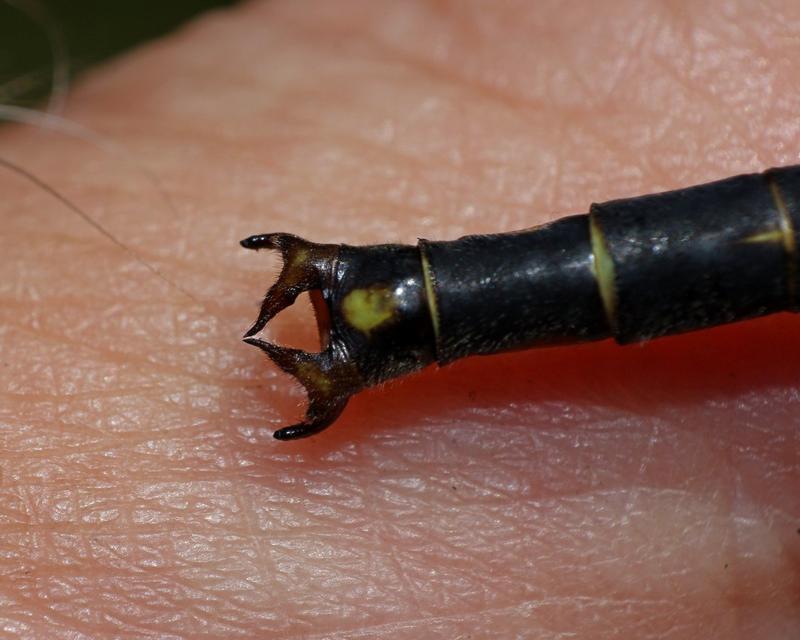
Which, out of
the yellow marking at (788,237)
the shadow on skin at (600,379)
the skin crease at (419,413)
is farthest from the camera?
the shadow on skin at (600,379)

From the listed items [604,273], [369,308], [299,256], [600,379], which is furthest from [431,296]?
[600,379]

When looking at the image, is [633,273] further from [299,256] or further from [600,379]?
[299,256]

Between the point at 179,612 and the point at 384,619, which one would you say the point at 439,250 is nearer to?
the point at 384,619

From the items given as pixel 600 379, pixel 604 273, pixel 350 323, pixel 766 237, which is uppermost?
pixel 766 237

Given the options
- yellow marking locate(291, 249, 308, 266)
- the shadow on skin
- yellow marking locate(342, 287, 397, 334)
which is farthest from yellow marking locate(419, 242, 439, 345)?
yellow marking locate(291, 249, 308, 266)

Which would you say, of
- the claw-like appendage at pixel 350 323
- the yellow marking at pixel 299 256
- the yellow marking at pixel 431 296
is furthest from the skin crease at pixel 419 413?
the yellow marking at pixel 299 256

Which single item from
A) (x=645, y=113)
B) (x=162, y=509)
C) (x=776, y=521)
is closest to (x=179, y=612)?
(x=162, y=509)

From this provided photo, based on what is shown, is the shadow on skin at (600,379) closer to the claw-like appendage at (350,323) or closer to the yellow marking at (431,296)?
the claw-like appendage at (350,323)
